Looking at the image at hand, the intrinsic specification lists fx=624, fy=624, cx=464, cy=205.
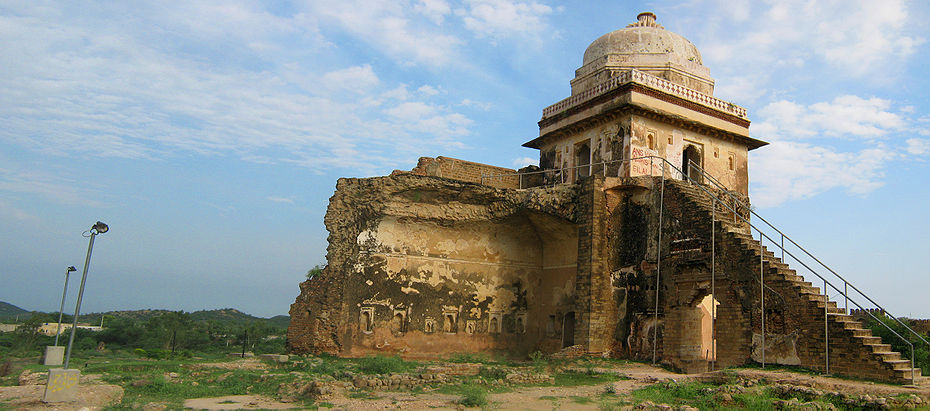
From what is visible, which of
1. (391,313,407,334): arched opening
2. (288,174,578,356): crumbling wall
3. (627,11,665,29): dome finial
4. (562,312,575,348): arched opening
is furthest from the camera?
(627,11,665,29): dome finial

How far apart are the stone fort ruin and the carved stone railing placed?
0.19 ft

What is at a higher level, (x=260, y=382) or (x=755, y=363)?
(x=755, y=363)

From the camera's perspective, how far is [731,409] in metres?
8.51

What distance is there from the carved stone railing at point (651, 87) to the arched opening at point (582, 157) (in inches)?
60.8

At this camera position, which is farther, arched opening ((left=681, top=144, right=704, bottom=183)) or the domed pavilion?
arched opening ((left=681, top=144, right=704, bottom=183))

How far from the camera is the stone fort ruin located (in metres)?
13.4

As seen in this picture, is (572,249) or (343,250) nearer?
(343,250)

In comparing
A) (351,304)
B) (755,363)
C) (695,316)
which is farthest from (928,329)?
(351,304)

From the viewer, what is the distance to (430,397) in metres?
10.1

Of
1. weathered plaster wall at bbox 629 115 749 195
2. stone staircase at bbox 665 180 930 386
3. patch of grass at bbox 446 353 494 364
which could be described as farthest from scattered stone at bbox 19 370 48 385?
weathered plaster wall at bbox 629 115 749 195

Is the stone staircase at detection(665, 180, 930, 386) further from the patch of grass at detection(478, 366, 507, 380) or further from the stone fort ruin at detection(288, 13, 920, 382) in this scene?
the patch of grass at detection(478, 366, 507, 380)

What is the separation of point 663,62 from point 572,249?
823cm

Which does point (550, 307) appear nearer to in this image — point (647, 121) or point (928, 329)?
point (647, 121)

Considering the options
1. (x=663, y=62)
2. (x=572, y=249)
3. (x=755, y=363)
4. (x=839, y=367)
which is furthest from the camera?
(x=663, y=62)
